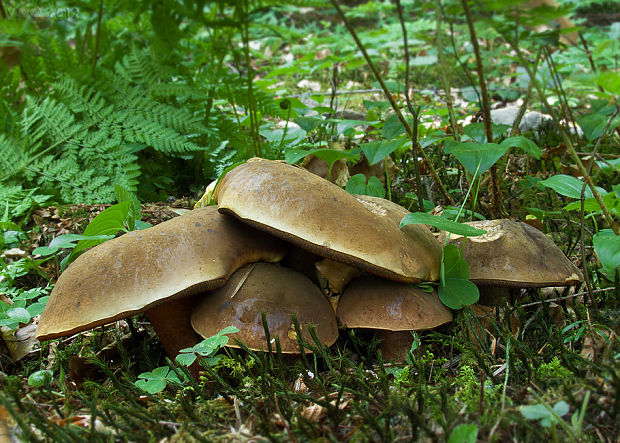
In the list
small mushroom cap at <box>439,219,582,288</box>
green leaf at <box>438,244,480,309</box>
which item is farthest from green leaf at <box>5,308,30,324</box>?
small mushroom cap at <box>439,219,582,288</box>

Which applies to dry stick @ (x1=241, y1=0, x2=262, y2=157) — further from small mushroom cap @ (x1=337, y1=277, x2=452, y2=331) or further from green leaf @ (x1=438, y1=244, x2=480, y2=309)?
green leaf @ (x1=438, y1=244, x2=480, y2=309)

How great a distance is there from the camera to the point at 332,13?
42.3 feet

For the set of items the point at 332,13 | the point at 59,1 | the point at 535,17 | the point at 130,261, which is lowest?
the point at 332,13

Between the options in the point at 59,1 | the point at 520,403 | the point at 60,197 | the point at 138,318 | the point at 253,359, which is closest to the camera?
the point at 520,403

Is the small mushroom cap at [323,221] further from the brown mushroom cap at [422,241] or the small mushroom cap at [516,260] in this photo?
the small mushroom cap at [516,260]

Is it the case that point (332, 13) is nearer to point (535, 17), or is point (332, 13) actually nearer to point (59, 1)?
point (59, 1)

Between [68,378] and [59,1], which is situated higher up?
[59,1]

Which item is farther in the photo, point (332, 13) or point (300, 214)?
point (332, 13)

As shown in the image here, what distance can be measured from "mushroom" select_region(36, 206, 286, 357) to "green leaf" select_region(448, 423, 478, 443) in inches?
41.9

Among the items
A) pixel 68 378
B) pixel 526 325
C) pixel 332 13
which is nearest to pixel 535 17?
pixel 526 325

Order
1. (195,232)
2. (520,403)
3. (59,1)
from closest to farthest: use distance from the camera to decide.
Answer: (520,403) < (195,232) < (59,1)

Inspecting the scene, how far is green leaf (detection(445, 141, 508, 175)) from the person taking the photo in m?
2.03

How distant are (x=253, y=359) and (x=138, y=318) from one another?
954 mm

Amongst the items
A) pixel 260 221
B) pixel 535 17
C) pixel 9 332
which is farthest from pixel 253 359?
pixel 535 17
